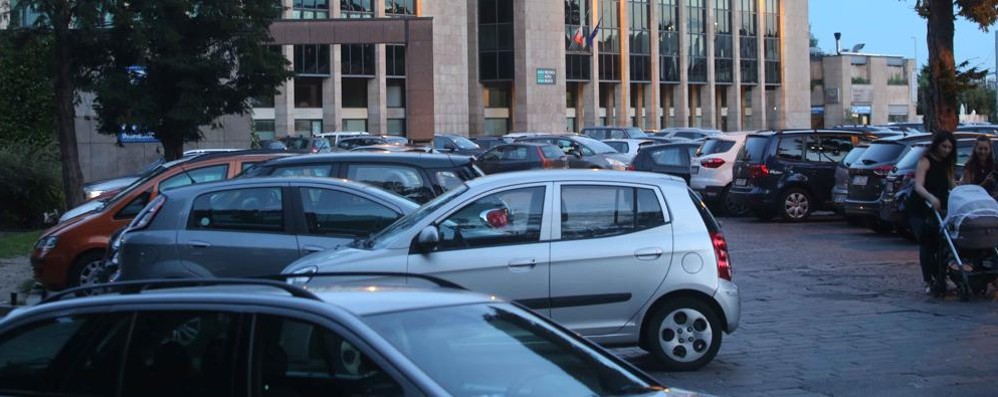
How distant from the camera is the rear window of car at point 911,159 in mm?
17125

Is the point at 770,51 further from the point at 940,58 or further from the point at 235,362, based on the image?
the point at 235,362

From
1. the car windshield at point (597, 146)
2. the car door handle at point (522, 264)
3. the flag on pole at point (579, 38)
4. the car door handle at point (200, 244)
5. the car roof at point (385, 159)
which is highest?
the flag on pole at point (579, 38)

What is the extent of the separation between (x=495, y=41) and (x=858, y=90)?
32.8 metres

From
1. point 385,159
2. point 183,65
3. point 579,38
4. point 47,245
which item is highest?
point 579,38

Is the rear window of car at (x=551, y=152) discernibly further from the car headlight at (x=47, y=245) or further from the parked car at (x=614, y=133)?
the car headlight at (x=47, y=245)

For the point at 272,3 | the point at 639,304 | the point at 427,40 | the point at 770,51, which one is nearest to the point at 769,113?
the point at 770,51

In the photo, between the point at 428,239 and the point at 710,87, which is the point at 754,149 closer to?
the point at 428,239

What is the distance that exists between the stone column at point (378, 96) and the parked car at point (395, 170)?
53.6 meters

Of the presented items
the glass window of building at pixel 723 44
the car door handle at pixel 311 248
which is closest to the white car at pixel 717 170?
the car door handle at pixel 311 248

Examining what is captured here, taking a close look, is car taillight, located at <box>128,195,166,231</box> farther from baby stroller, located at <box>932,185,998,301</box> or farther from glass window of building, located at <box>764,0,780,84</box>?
glass window of building, located at <box>764,0,780,84</box>

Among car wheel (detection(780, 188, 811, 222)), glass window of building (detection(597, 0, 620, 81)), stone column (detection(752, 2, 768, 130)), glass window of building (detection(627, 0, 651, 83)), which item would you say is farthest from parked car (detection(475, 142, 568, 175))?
stone column (detection(752, 2, 768, 130))

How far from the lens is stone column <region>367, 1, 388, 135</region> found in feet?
217

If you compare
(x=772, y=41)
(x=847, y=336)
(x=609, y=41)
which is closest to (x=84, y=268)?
(x=847, y=336)

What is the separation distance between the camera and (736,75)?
81.1 metres
